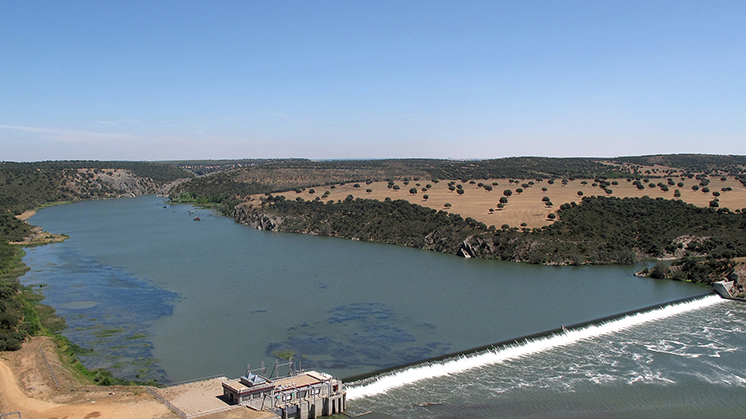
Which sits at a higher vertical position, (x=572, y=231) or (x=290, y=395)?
(x=572, y=231)

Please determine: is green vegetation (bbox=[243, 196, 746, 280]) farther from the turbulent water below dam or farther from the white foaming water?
the white foaming water

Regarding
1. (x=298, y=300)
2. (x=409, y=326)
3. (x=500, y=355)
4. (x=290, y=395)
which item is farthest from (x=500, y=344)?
(x=298, y=300)

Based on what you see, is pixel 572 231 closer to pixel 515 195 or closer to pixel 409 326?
pixel 515 195

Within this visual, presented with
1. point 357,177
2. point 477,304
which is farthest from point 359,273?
point 357,177

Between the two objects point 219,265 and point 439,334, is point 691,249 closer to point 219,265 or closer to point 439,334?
point 439,334

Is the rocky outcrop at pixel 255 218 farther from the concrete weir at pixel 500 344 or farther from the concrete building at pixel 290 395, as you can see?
the concrete building at pixel 290 395

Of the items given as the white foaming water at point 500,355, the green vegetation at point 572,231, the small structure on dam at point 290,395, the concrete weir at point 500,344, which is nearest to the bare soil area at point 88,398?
the small structure on dam at point 290,395

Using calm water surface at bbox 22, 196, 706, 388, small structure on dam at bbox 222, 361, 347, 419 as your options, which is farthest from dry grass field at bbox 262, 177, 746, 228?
small structure on dam at bbox 222, 361, 347, 419
